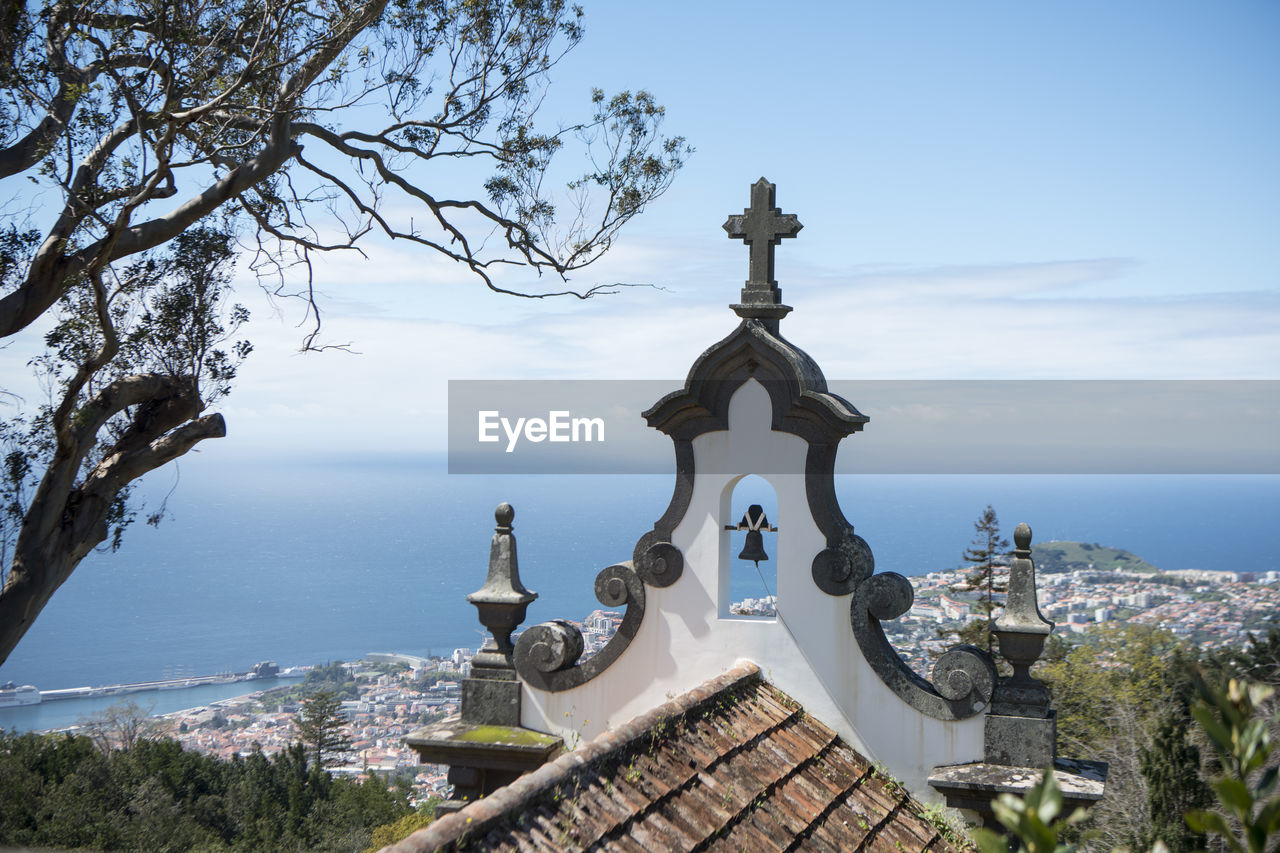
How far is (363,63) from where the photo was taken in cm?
1131

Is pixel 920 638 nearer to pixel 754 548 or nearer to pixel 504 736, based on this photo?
pixel 754 548

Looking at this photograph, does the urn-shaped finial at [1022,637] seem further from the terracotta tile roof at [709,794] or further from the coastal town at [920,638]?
the coastal town at [920,638]

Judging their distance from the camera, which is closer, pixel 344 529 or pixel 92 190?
pixel 92 190

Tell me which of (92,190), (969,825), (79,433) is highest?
(92,190)

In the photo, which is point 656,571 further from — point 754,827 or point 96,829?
point 96,829

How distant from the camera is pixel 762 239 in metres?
7.98

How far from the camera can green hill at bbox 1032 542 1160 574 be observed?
5119 centimetres

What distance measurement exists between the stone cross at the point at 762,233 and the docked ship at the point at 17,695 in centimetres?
5223

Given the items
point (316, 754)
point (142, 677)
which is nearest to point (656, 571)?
point (316, 754)

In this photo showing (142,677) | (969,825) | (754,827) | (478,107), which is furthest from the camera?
(142,677)

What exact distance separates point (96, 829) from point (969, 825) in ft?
112

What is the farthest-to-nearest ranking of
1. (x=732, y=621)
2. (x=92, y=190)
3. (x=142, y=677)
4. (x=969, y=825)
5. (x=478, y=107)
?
(x=142, y=677) → (x=478, y=107) → (x=92, y=190) → (x=732, y=621) → (x=969, y=825)

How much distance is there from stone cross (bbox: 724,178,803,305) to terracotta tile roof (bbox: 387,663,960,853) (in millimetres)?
2586

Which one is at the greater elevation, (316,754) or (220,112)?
(220,112)
